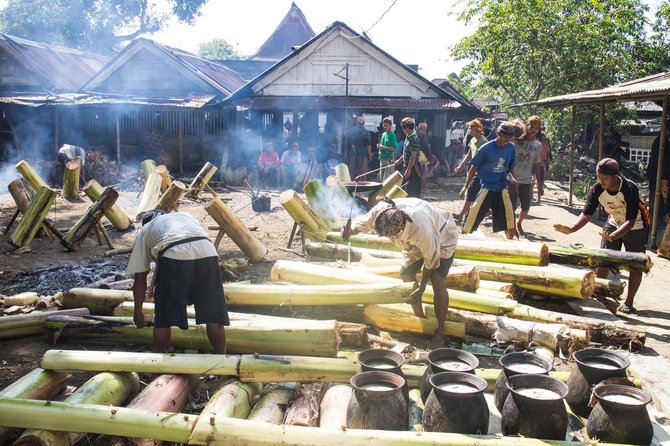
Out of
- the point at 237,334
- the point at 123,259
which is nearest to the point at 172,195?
the point at 123,259

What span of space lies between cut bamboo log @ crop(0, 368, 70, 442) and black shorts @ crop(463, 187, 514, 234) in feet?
19.3

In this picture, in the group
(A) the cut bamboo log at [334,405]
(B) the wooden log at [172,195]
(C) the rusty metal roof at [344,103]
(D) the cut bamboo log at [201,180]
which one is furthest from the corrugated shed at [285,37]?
(A) the cut bamboo log at [334,405]

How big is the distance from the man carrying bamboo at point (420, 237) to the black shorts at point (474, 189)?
12.1 feet

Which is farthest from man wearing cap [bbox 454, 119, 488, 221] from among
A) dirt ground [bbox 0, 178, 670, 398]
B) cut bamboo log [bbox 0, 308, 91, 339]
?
cut bamboo log [bbox 0, 308, 91, 339]

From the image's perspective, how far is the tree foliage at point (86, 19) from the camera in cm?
3816

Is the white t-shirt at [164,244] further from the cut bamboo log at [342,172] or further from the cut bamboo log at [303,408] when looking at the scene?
the cut bamboo log at [342,172]

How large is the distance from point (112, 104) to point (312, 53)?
710 centimetres

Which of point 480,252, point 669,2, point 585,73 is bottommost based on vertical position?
point 480,252

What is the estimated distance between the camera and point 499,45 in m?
17.9

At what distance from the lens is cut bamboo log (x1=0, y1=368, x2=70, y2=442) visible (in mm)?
3654

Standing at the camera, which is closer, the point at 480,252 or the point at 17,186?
the point at 480,252

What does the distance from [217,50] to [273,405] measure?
7644 cm

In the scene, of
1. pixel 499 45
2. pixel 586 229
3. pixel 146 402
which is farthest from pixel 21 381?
pixel 499 45

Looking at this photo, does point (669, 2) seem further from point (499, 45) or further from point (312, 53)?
point (312, 53)
